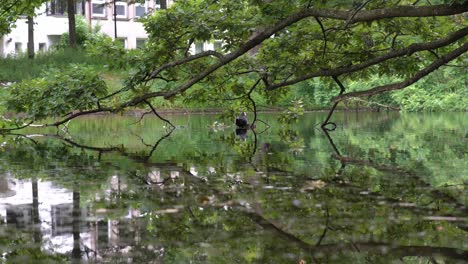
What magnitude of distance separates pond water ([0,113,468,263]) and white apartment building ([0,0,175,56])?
39.2 meters

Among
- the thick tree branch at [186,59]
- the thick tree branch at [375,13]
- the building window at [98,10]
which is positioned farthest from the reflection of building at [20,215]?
the building window at [98,10]

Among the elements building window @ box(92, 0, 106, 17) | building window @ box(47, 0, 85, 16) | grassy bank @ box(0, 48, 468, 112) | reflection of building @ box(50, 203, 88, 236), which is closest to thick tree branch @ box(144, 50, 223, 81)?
reflection of building @ box(50, 203, 88, 236)

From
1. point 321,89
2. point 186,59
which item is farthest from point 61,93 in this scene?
point 321,89

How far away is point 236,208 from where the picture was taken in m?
6.47

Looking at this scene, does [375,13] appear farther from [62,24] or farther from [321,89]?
[62,24]

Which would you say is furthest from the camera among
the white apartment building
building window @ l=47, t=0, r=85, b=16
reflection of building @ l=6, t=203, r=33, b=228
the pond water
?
building window @ l=47, t=0, r=85, b=16

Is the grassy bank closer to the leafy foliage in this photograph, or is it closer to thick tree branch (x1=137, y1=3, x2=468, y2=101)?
the leafy foliage

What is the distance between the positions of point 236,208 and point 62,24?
4913 cm

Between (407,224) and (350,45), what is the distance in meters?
8.03

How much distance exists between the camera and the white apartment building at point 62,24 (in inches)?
1941

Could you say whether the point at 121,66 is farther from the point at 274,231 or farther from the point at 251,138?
the point at 274,231

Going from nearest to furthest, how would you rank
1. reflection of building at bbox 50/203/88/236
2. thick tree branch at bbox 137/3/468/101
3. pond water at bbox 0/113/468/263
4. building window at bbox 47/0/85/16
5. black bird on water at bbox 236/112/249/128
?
1. pond water at bbox 0/113/468/263
2. reflection of building at bbox 50/203/88/236
3. thick tree branch at bbox 137/3/468/101
4. black bird on water at bbox 236/112/249/128
5. building window at bbox 47/0/85/16

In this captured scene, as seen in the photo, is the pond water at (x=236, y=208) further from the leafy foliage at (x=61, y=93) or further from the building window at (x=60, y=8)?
the building window at (x=60, y=8)

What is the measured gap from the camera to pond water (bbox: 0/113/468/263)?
4805 millimetres
